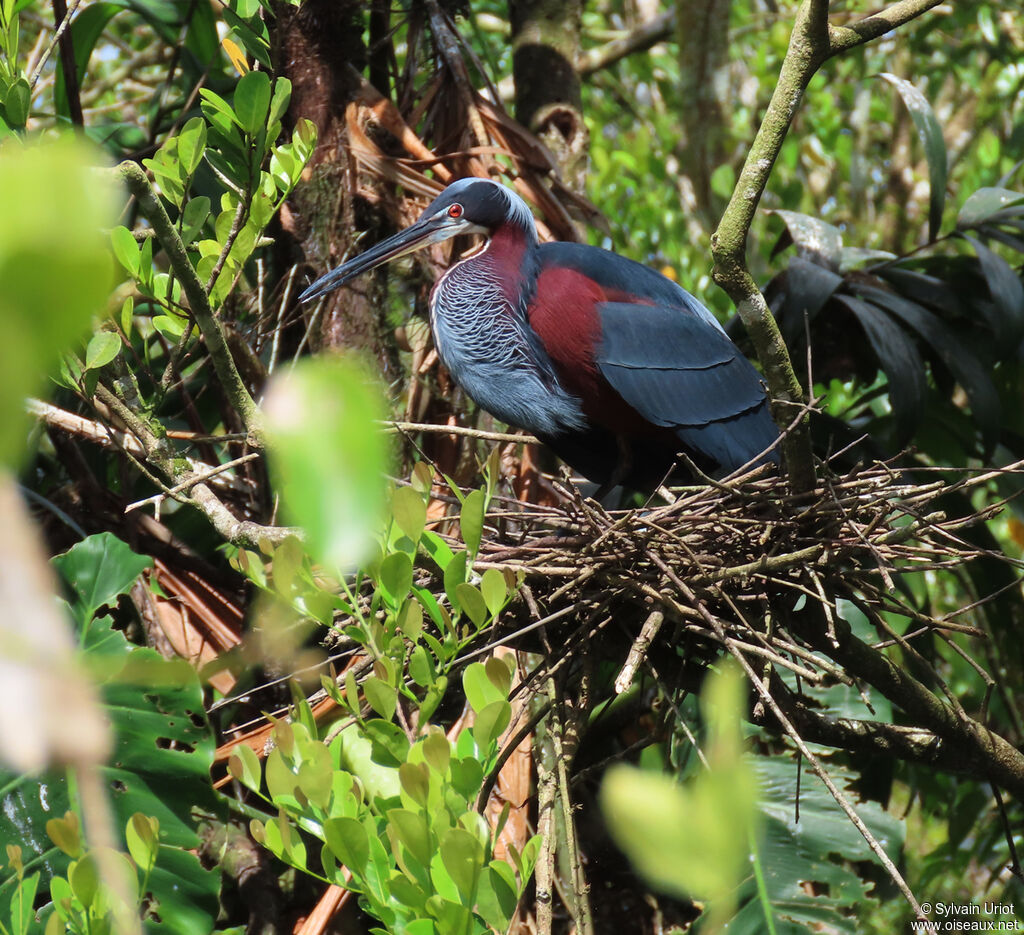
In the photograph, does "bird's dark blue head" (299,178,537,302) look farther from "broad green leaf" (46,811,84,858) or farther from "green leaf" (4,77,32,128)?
"broad green leaf" (46,811,84,858)

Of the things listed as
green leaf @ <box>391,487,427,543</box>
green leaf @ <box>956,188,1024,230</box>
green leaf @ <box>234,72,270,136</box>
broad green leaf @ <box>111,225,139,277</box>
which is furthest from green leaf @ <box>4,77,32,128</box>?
green leaf @ <box>956,188,1024,230</box>

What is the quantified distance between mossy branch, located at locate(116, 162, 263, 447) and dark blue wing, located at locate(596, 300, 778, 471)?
1159 millimetres

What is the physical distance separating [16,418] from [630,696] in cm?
264

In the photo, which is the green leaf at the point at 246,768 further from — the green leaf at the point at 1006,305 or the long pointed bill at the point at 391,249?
the green leaf at the point at 1006,305

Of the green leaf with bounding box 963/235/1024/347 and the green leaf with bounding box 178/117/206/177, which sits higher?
the green leaf with bounding box 178/117/206/177

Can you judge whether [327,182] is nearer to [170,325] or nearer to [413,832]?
[170,325]

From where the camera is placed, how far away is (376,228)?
307 cm

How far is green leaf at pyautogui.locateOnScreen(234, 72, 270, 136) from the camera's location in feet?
5.60

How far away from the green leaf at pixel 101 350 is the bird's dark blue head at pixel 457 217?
3.63ft

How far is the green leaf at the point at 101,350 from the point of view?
1639mm

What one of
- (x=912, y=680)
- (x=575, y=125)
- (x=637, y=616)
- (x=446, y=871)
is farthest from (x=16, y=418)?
(x=575, y=125)

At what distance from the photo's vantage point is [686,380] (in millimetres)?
2764

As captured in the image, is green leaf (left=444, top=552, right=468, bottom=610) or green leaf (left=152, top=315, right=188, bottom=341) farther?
green leaf (left=152, top=315, right=188, bottom=341)

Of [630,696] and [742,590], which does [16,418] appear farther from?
[630,696]
